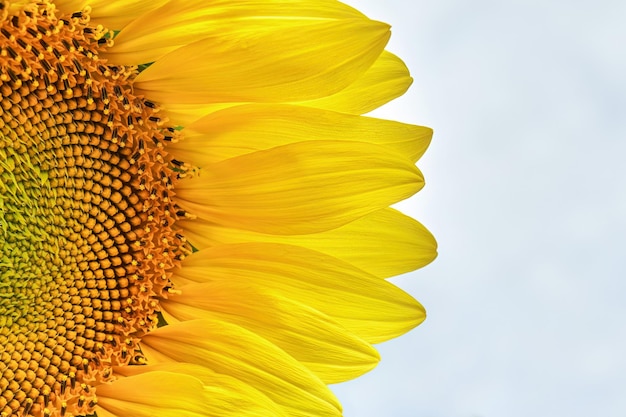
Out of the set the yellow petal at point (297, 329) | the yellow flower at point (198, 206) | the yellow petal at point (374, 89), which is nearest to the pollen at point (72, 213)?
the yellow flower at point (198, 206)

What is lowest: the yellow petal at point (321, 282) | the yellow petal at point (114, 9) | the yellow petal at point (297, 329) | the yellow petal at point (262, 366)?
the yellow petal at point (262, 366)

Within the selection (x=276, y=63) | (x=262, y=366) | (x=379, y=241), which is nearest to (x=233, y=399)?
(x=262, y=366)

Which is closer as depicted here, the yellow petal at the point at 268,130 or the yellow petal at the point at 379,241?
the yellow petal at the point at 268,130

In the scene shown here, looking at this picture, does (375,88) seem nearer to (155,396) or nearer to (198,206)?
(198,206)

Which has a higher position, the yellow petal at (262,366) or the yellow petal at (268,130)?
the yellow petal at (268,130)

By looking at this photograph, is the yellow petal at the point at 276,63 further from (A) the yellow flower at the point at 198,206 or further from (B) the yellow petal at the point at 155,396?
(B) the yellow petal at the point at 155,396
